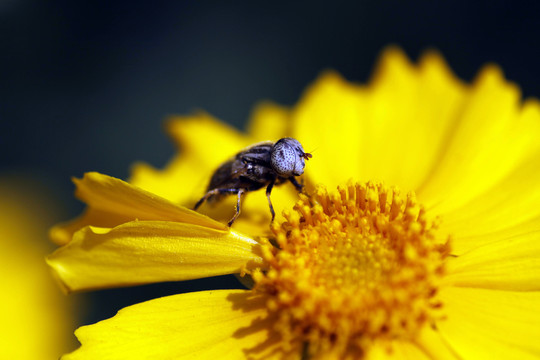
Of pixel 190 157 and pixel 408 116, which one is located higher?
pixel 408 116

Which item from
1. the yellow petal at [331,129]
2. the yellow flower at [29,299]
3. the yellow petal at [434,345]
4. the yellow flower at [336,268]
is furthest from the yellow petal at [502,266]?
the yellow flower at [29,299]

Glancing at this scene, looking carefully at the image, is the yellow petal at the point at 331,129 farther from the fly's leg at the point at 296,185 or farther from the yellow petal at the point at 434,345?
the yellow petal at the point at 434,345

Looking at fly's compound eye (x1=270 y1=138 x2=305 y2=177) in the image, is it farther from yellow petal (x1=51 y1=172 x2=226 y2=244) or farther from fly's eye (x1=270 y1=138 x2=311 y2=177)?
yellow petal (x1=51 y1=172 x2=226 y2=244)

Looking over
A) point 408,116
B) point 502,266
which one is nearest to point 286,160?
point 502,266

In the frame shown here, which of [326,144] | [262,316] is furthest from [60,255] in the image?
[326,144]

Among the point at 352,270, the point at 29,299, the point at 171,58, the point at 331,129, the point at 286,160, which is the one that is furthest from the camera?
the point at 171,58

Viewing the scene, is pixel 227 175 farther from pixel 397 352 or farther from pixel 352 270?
pixel 397 352

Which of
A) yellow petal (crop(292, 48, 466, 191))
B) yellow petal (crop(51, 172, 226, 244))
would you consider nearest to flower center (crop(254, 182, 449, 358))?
yellow petal (crop(51, 172, 226, 244))

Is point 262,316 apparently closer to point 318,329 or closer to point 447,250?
point 318,329
